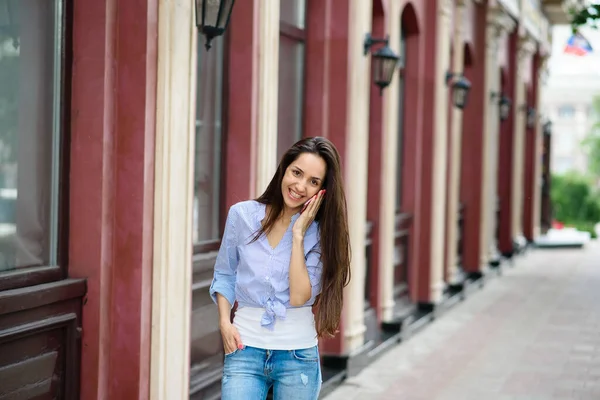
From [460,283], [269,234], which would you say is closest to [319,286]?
[269,234]

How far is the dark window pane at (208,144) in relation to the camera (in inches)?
258

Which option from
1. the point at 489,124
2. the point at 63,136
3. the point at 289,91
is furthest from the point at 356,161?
the point at 489,124

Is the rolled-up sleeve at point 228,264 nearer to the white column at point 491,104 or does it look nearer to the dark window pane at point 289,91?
the dark window pane at point 289,91

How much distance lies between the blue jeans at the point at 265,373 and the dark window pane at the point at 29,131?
143 centimetres

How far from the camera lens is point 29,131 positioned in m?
4.68

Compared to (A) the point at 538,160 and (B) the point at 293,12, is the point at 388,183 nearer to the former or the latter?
(B) the point at 293,12

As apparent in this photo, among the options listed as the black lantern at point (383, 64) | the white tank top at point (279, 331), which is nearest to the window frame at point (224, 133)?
the black lantern at point (383, 64)

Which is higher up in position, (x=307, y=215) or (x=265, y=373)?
(x=307, y=215)

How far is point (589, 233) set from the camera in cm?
2861

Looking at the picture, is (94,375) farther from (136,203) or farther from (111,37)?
(111,37)

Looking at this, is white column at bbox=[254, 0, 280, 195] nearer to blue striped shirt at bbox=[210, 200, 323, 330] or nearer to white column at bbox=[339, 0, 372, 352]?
white column at bbox=[339, 0, 372, 352]

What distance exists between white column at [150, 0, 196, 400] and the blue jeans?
63.6 inches

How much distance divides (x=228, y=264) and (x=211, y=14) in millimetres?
1912

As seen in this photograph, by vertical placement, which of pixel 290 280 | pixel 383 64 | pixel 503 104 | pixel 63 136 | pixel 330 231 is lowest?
pixel 290 280
